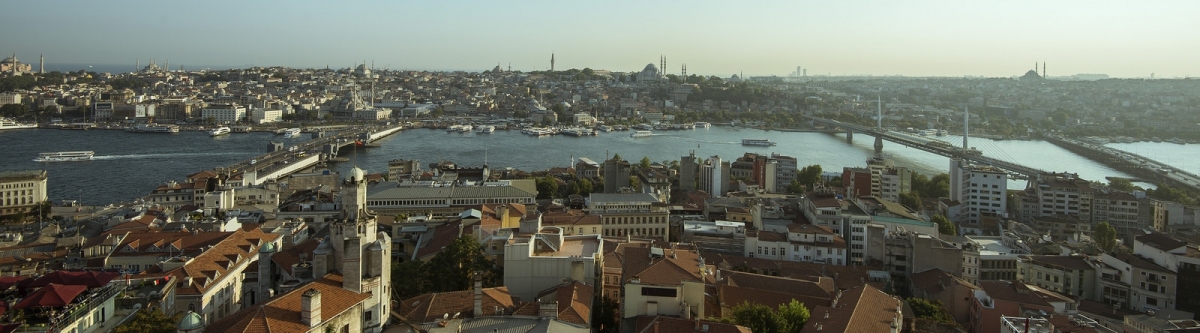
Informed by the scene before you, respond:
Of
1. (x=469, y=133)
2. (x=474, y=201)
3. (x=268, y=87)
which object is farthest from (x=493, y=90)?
(x=474, y=201)

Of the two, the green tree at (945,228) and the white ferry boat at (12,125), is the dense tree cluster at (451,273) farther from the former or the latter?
the white ferry boat at (12,125)

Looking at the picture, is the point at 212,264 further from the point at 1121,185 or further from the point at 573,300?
the point at 1121,185

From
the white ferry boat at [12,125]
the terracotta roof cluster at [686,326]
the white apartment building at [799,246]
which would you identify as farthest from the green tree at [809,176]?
the white ferry boat at [12,125]

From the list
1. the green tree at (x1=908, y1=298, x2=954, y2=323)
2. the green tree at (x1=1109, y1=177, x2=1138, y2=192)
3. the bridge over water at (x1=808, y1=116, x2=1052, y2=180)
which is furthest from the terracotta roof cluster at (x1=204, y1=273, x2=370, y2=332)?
the bridge over water at (x1=808, y1=116, x2=1052, y2=180)

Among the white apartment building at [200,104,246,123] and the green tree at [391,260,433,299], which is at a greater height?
the white apartment building at [200,104,246,123]

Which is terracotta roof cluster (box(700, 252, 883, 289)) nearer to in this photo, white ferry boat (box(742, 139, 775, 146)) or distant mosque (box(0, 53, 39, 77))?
white ferry boat (box(742, 139, 775, 146))
